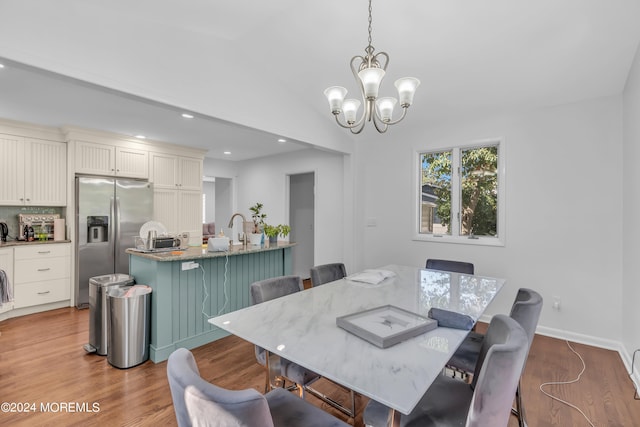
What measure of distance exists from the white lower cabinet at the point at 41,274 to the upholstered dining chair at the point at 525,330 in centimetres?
470

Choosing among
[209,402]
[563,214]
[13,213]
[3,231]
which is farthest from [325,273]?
[13,213]

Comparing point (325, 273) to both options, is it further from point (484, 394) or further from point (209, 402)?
point (209, 402)

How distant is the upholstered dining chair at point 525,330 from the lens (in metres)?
1.55

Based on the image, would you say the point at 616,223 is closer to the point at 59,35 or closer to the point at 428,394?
the point at 428,394

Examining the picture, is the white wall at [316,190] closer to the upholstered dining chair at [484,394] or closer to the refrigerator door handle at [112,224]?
the refrigerator door handle at [112,224]

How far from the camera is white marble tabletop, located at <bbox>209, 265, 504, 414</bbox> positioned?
0.97 m

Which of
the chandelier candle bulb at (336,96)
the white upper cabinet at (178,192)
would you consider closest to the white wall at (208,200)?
the white upper cabinet at (178,192)

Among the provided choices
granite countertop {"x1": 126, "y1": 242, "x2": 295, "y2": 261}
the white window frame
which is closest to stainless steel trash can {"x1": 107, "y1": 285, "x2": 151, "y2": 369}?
granite countertop {"x1": 126, "y1": 242, "x2": 295, "y2": 261}

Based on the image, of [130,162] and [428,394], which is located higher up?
[130,162]

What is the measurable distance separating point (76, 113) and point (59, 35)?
1919mm

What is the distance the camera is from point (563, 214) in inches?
121

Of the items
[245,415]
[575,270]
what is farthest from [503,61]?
[245,415]

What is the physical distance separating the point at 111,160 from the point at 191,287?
2.75 metres

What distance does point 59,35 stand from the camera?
1.93 metres
